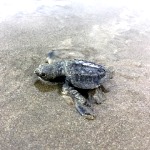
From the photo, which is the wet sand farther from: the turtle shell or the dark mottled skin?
the turtle shell

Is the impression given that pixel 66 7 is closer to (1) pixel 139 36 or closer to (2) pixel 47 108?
(1) pixel 139 36

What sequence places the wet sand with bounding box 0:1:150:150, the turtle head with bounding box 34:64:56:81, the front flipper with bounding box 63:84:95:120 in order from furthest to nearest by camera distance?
the turtle head with bounding box 34:64:56:81, the front flipper with bounding box 63:84:95:120, the wet sand with bounding box 0:1:150:150

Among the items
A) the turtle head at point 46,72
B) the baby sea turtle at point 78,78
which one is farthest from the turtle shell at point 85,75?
the turtle head at point 46,72

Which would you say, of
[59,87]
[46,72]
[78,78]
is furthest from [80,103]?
[46,72]

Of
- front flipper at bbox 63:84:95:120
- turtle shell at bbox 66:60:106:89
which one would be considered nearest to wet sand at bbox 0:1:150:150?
front flipper at bbox 63:84:95:120

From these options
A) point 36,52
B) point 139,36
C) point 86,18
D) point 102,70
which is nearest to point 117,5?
point 86,18

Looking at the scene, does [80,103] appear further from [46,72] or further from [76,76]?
[46,72]

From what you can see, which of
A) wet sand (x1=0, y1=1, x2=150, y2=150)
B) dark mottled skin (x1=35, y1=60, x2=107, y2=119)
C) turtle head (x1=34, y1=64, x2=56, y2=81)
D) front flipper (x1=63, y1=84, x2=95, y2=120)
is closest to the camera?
wet sand (x1=0, y1=1, x2=150, y2=150)
